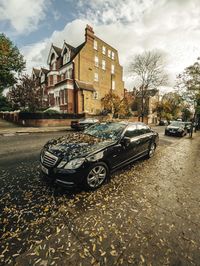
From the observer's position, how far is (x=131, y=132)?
558cm

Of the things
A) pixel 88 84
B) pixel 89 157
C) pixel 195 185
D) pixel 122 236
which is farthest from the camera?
pixel 88 84

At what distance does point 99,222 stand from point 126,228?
0.50 meters

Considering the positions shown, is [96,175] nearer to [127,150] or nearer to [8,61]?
[127,150]

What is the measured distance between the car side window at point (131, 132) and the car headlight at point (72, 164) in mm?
2103

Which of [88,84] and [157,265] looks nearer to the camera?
[157,265]

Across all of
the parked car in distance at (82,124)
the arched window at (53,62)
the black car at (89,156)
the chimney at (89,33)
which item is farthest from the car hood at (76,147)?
the arched window at (53,62)

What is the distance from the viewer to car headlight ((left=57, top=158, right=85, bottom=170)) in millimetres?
3520

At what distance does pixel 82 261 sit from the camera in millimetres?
2090

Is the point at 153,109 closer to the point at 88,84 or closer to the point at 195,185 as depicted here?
the point at 88,84

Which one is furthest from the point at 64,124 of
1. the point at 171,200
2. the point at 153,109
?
the point at 153,109

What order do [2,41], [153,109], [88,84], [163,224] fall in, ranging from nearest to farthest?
[163,224] → [2,41] → [88,84] → [153,109]

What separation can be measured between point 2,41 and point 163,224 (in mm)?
22939

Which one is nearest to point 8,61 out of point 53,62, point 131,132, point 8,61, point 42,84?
point 8,61

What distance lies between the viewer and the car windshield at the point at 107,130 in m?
4.93
